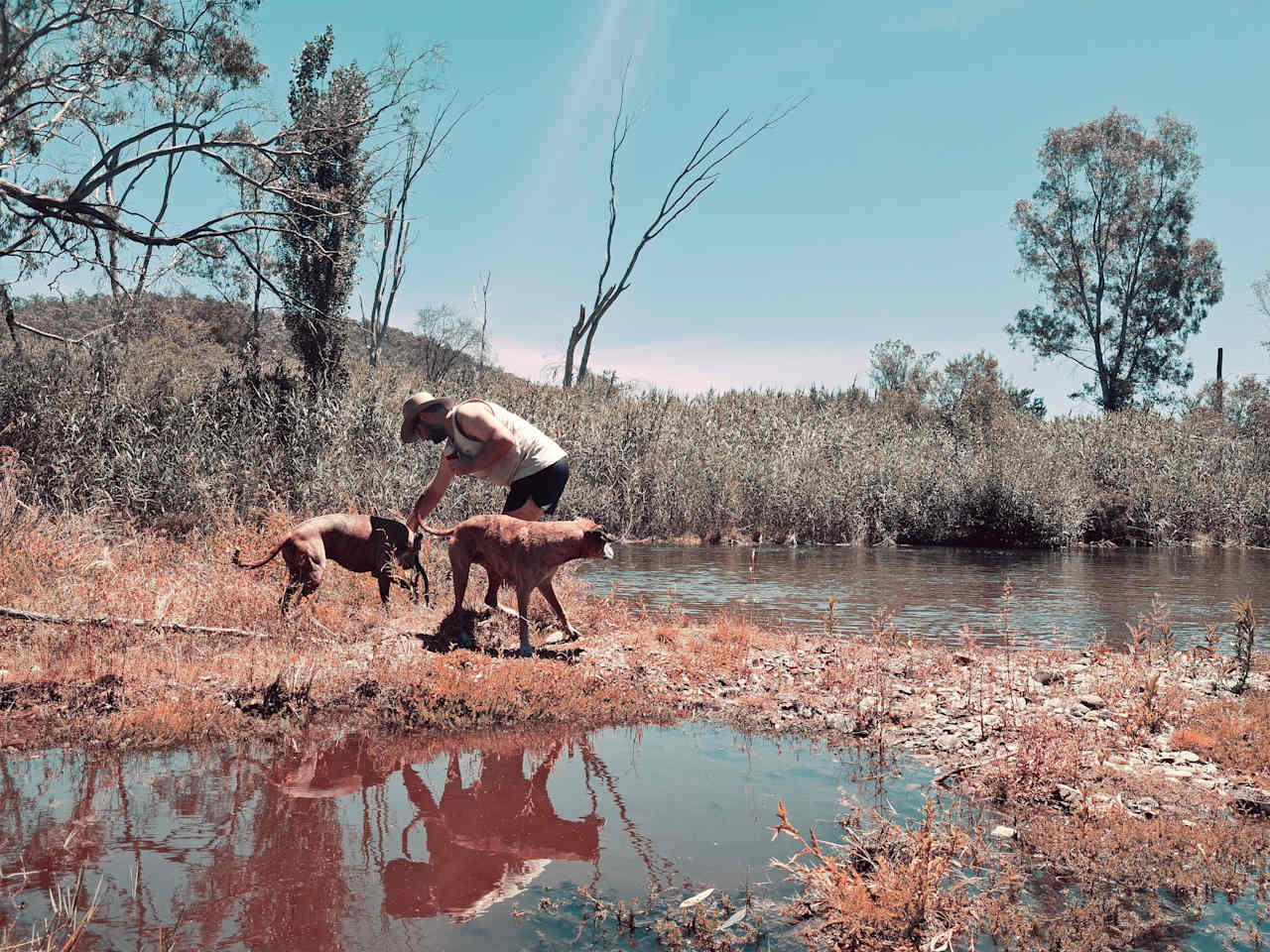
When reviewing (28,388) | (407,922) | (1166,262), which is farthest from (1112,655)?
(1166,262)

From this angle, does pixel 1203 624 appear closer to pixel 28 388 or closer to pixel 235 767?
pixel 235 767

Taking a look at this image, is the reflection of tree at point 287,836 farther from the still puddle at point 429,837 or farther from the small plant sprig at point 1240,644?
the small plant sprig at point 1240,644

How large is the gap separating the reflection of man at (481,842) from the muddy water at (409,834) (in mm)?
12

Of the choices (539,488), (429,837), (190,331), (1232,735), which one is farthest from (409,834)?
(190,331)

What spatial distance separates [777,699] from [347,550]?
3782mm

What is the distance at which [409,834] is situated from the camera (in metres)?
4.13

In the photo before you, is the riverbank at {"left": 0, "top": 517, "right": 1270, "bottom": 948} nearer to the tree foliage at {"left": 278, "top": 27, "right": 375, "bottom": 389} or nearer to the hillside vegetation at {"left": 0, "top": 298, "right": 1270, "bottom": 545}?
the hillside vegetation at {"left": 0, "top": 298, "right": 1270, "bottom": 545}

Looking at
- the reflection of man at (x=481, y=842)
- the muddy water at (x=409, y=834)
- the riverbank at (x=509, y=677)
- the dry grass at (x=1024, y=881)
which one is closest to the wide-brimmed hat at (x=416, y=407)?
the riverbank at (x=509, y=677)

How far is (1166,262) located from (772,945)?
48.6 metres

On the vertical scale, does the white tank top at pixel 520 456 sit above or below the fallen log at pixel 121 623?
above

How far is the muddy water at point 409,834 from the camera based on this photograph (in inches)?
130

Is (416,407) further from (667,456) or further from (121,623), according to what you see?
(667,456)

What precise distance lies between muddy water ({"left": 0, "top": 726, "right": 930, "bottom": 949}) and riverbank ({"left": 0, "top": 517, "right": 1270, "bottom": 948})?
352mm

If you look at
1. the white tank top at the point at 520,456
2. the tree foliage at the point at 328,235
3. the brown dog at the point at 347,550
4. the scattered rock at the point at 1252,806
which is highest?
the tree foliage at the point at 328,235
